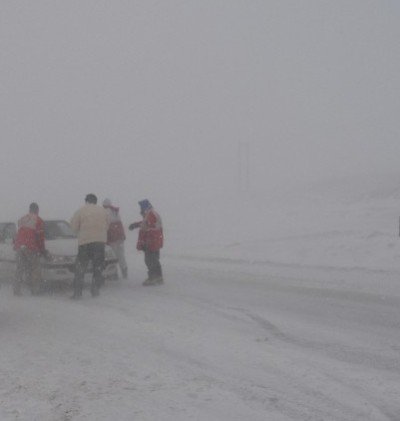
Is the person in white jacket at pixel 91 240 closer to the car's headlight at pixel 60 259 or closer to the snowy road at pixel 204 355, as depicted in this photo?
the snowy road at pixel 204 355

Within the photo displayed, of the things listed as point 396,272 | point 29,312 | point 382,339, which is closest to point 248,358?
point 382,339

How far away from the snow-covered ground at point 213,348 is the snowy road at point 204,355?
15mm

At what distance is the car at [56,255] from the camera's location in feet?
33.3

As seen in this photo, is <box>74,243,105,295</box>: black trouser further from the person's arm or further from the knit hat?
the knit hat

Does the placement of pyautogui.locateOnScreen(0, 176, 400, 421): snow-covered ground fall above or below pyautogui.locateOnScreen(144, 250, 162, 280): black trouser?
below

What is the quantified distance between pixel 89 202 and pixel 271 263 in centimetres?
604

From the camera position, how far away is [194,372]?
505cm

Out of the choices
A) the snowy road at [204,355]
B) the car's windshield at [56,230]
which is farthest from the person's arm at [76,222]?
the car's windshield at [56,230]

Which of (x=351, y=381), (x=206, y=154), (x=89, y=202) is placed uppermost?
(x=206, y=154)

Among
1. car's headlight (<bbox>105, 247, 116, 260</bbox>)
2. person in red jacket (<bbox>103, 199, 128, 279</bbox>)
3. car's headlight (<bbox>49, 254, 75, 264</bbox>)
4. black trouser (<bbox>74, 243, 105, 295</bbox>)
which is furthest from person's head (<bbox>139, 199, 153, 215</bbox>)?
car's headlight (<bbox>49, 254, 75, 264</bbox>)

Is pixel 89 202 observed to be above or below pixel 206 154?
below

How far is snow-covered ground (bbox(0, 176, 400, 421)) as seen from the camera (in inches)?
167

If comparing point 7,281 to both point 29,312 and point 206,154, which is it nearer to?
point 29,312

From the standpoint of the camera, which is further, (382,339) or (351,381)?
(382,339)
